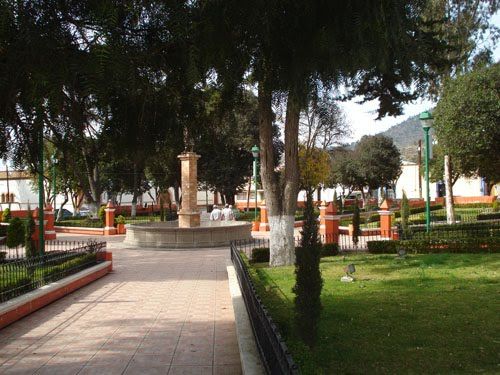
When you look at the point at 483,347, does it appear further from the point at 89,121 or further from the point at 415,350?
the point at 89,121

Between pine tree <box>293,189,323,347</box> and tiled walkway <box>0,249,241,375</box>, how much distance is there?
A: 1.06 metres

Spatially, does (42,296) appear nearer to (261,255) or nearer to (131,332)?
(131,332)

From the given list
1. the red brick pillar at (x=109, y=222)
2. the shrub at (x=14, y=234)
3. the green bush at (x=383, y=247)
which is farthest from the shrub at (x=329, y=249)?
the red brick pillar at (x=109, y=222)

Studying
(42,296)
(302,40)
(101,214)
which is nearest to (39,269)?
(42,296)

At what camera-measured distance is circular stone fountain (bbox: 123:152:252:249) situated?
829 inches

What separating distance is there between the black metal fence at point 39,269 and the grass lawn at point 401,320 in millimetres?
4251

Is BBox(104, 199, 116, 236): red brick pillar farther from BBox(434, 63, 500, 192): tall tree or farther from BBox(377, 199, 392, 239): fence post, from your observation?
BBox(434, 63, 500, 192): tall tree

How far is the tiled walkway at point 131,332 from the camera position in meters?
5.55

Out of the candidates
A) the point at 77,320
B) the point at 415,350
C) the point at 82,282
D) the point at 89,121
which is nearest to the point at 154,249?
the point at 82,282

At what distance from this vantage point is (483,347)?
5594mm

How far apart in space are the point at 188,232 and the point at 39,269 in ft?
36.4

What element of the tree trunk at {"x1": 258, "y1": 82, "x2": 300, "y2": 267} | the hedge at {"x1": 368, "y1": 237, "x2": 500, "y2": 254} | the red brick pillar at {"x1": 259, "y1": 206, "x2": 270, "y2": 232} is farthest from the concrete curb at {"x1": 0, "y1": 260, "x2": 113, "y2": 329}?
the red brick pillar at {"x1": 259, "y1": 206, "x2": 270, "y2": 232}

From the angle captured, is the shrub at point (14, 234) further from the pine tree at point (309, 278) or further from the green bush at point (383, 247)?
the pine tree at point (309, 278)

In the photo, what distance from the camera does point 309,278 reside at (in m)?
4.83
